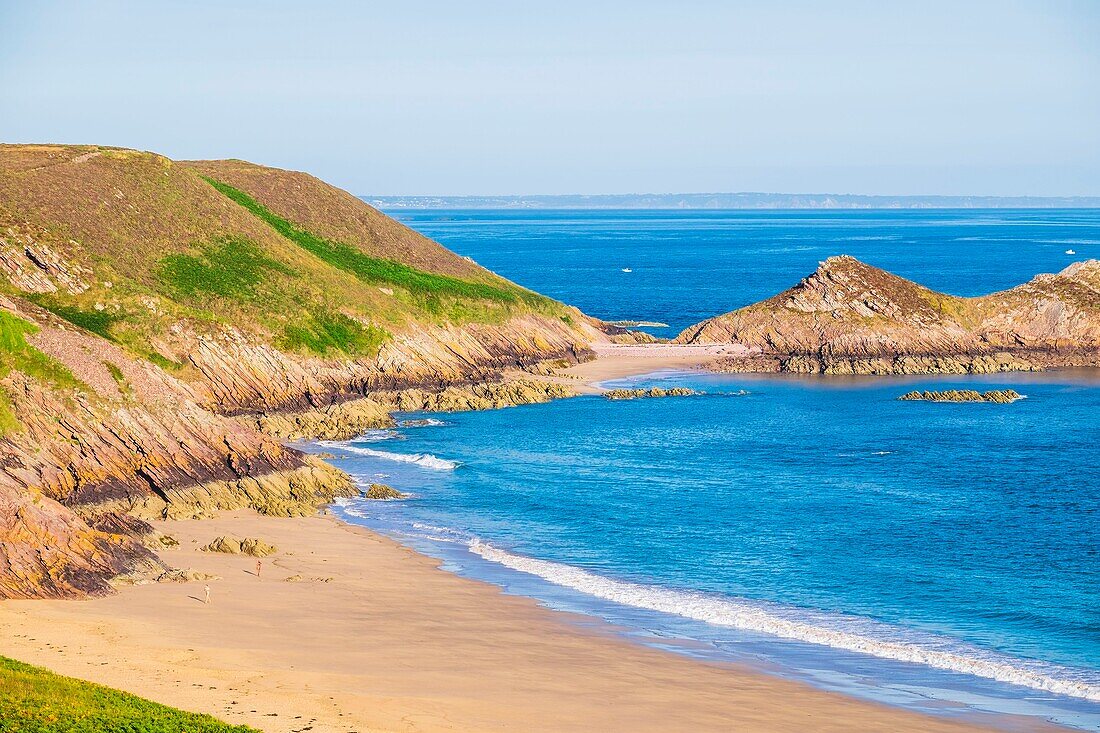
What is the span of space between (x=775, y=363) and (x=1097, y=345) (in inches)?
1175

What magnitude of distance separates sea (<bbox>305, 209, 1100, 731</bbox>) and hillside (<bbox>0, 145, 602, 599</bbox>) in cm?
785

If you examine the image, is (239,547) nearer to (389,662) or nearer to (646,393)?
(389,662)

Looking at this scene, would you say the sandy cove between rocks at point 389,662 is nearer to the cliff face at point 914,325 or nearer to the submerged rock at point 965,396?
the submerged rock at point 965,396

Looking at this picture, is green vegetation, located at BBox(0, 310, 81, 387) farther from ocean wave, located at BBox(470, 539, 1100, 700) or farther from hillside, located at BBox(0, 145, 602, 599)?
ocean wave, located at BBox(470, 539, 1100, 700)

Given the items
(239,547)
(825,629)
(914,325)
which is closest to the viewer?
(825,629)

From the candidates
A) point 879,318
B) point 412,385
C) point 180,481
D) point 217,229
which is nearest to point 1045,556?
point 180,481

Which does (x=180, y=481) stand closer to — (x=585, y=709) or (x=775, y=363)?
(x=585, y=709)

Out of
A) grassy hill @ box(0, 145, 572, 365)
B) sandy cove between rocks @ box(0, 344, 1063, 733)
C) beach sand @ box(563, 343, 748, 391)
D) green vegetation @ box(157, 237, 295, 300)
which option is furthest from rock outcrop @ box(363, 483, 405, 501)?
beach sand @ box(563, 343, 748, 391)

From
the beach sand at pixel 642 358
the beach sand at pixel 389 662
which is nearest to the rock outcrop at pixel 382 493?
the beach sand at pixel 389 662

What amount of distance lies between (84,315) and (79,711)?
60934mm

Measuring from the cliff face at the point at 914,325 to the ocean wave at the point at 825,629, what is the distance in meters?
65.9

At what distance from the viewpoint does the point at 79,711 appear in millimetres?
29953

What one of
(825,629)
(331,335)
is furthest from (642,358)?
(825,629)

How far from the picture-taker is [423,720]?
32.9m
